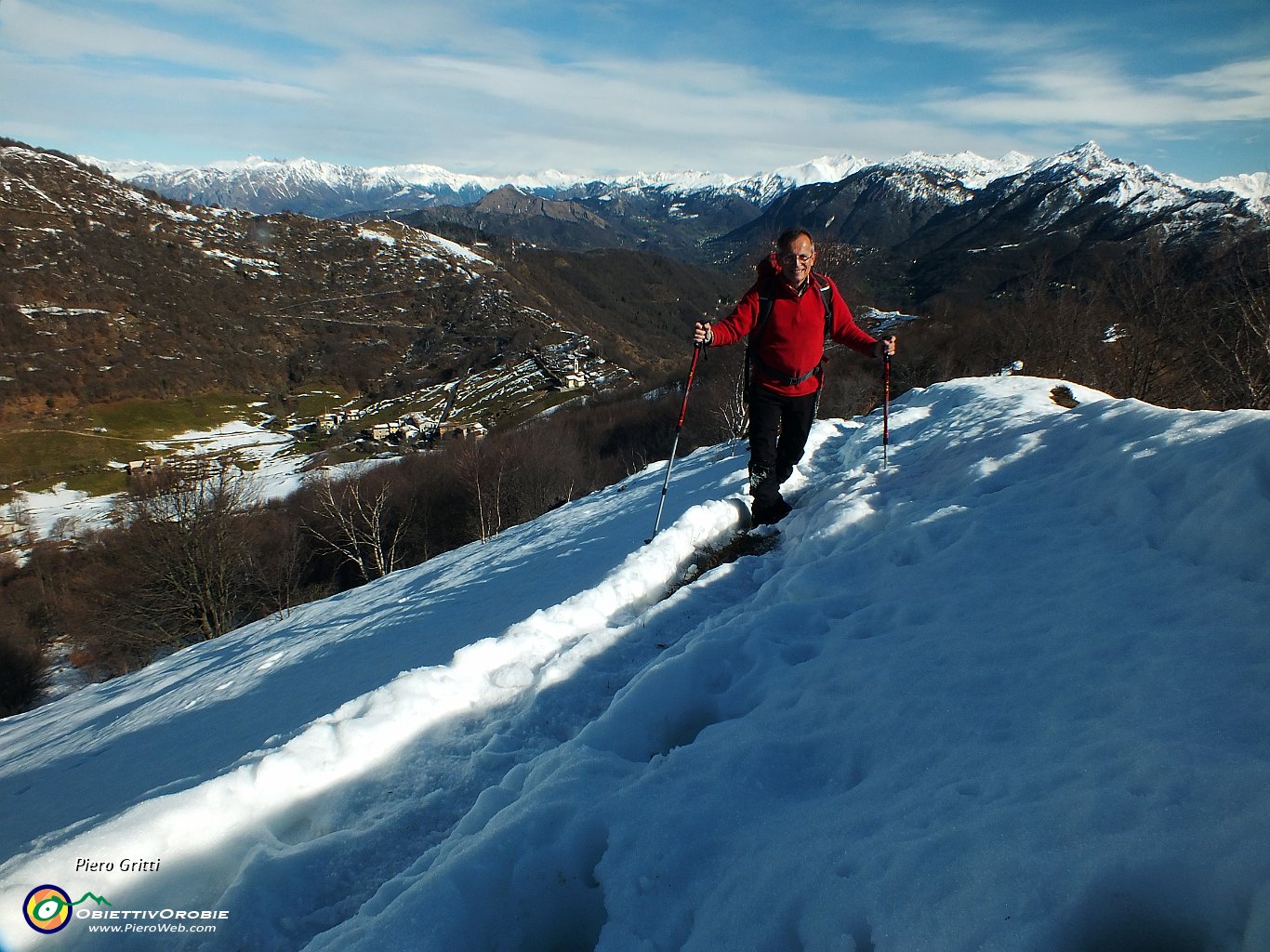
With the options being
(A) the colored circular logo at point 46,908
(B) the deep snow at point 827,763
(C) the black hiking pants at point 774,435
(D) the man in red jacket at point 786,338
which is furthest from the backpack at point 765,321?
(A) the colored circular logo at point 46,908

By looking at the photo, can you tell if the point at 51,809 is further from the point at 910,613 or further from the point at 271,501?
the point at 271,501

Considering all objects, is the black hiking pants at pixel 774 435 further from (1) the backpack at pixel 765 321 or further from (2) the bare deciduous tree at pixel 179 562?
(2) the bare deciduous tree at pixel 179 562

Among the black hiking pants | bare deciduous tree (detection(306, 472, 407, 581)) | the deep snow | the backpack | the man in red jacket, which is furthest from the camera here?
bare deciduous tree (detection(306, 472, 407, 581))

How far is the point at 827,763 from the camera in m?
2.94

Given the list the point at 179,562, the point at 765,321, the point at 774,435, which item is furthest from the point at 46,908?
the point at 179,562

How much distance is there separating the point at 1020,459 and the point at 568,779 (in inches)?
230

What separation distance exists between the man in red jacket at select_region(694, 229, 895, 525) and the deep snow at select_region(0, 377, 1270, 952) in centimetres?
108

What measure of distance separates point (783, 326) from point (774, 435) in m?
1.31

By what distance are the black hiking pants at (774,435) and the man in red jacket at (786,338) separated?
0.04 feet

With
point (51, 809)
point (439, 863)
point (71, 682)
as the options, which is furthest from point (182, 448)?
point (439, 863)

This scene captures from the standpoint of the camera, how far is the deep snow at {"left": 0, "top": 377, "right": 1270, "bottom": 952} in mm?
1906

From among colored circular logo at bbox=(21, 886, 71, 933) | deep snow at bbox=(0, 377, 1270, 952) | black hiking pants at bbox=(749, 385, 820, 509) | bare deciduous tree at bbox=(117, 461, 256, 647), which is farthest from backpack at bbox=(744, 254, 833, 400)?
bare deciduous tree at bbox=(117, 461, 256, 647)

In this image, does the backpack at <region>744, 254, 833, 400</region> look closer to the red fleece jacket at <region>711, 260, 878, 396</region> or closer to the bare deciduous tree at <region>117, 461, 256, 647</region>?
the red fleece jacket at <region>711, 260, 878, 396</region>

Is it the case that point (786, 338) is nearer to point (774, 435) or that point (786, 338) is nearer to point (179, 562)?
point (774, 435)
